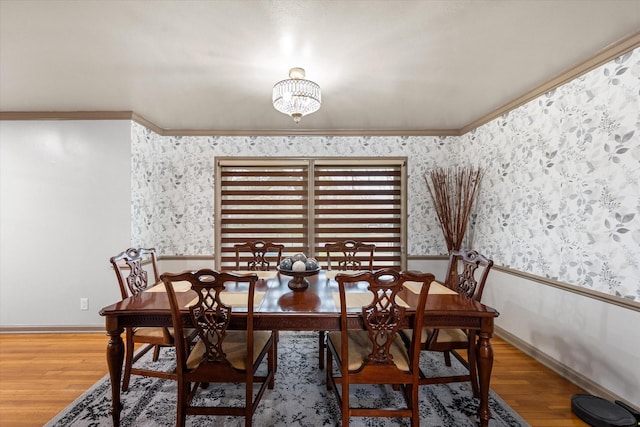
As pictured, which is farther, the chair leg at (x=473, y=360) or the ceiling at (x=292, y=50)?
the chair leg at (x=473, y=360)

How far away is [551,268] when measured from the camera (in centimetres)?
249

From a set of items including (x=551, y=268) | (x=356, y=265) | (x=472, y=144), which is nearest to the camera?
(x=551, y=268)

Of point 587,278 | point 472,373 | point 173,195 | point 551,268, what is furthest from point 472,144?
point 173,195

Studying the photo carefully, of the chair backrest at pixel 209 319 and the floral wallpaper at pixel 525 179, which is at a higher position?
the floral wallpaper at pixel 525 179

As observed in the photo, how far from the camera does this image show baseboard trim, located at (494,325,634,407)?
81.1 inches

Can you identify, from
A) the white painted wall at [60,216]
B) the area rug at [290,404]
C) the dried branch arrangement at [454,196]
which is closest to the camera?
the area rug at [290,404]

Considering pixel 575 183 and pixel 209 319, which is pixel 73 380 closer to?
pixel 209 319

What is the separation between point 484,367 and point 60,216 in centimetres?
412

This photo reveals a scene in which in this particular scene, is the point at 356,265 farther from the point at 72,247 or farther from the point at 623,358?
the point at 72,247

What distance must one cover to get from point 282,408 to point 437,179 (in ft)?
9.76

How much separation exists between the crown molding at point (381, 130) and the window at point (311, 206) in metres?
0.42

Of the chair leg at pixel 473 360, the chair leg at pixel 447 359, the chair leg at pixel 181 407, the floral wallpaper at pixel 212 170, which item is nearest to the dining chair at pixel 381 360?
the chair leg at pixel 473 360

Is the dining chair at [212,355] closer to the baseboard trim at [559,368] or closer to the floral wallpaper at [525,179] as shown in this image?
the floral wallpaper at [525,179]

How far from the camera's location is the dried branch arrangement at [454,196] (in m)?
3.43
